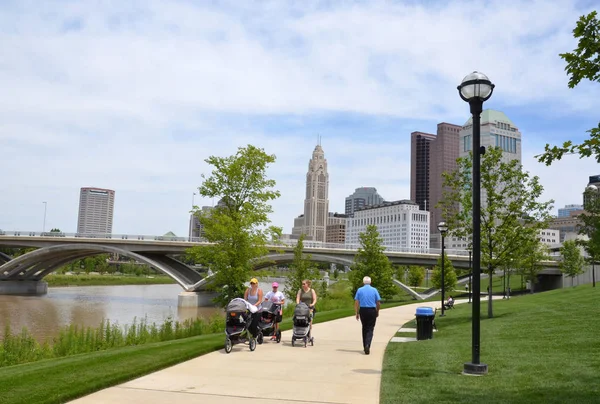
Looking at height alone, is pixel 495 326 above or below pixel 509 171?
below

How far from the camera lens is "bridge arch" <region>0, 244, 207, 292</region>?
60156 mm

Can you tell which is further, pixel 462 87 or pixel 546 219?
pixel 546 219

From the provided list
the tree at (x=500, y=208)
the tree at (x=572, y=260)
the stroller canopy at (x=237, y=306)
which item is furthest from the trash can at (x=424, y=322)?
the tree at (x=572, y=260)

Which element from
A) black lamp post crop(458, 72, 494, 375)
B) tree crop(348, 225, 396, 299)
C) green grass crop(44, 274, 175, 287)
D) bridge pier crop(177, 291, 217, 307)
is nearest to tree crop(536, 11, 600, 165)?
black lamp post crop(458, 72, 494, 375)

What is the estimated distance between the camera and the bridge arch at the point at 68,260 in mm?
60156

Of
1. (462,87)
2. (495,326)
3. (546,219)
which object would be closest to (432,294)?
(546,219)

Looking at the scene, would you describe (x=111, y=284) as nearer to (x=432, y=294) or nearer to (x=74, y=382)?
(x=432, y=294)

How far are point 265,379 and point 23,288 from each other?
230ft

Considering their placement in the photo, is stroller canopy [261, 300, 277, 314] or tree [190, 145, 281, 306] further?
tree [190, 145, 281, 306]

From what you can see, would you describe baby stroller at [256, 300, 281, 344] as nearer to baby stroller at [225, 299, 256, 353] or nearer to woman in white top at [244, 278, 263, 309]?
woman in white top at [244, 278, 263, 309]

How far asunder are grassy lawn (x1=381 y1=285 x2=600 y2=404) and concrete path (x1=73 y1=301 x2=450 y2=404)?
52 centimetres

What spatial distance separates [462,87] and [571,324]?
7880mm

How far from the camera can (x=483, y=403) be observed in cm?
641

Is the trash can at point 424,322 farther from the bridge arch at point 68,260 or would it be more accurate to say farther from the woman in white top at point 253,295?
the bridge arch at point 68,260
